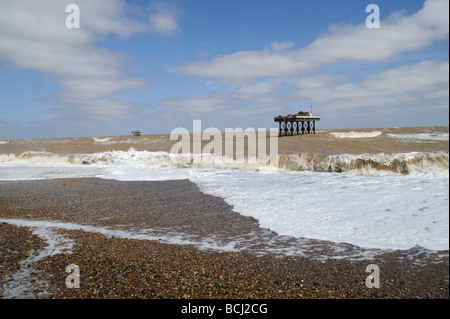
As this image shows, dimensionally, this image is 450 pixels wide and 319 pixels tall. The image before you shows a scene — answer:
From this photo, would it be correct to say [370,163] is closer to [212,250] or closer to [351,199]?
[351,199]

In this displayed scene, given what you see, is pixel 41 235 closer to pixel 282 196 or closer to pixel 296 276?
pixel 296 276

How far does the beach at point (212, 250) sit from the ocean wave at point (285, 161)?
281 centimetres

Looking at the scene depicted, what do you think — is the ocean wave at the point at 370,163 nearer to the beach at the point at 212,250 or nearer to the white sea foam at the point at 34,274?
the beach at the point at 212,250

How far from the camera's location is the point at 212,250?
19.5 ft

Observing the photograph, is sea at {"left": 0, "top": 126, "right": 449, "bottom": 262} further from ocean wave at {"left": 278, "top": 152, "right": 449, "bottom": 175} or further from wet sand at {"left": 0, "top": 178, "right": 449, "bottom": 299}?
wet sand at {"left": 0, "top": 178, "right": 449, "bottom": 299}

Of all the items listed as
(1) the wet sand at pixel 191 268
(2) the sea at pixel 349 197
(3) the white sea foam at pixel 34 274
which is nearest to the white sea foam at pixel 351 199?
(2) the sea at pixel 349 197

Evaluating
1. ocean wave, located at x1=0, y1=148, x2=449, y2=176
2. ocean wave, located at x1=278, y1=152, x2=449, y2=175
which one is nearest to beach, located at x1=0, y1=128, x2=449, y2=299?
ocean wave, located at x1=278, y1=152, x2=449, y2=175

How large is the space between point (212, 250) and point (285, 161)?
14.1 m

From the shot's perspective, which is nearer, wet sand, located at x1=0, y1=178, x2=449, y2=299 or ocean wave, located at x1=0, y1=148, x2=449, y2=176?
wet sand, located at x1=0, y1=178, x2=449, y2=299

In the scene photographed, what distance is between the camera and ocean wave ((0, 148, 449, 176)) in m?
14.0

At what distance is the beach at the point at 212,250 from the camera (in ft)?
14.0

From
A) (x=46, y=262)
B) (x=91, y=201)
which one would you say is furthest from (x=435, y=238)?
(x=91, y=201)

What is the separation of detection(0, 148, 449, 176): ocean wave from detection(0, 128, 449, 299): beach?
2809 mm
